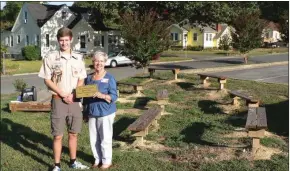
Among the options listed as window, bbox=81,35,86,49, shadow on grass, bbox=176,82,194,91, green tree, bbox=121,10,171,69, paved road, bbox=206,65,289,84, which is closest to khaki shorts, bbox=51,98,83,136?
shadow on grass, bbox=176,82,194,91

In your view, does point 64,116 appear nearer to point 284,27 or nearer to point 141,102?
point 141,102

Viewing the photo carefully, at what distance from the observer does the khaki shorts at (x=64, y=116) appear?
526 centimetres

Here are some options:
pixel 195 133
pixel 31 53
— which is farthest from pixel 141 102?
pixel 31 53

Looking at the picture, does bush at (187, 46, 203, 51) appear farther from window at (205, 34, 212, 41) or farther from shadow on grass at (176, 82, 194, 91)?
shadow on grass at (176, 82, 194, 91)

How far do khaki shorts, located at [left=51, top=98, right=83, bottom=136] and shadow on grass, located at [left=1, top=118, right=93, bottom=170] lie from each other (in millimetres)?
753

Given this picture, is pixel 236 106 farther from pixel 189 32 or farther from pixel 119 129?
pixel 189 32

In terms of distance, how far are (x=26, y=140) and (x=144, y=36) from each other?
9762 millimetres

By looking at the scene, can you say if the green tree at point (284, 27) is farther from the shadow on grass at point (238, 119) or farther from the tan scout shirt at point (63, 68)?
the tan scout shirt at point (63, 68)

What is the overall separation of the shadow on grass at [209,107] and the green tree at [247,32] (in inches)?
559

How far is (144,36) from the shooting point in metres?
16.5

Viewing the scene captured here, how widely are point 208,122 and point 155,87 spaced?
19.1ft

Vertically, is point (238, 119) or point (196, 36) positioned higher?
point (196, 36)

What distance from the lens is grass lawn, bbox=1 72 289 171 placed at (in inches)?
228

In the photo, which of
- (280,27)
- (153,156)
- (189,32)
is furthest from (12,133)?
(189,32)
